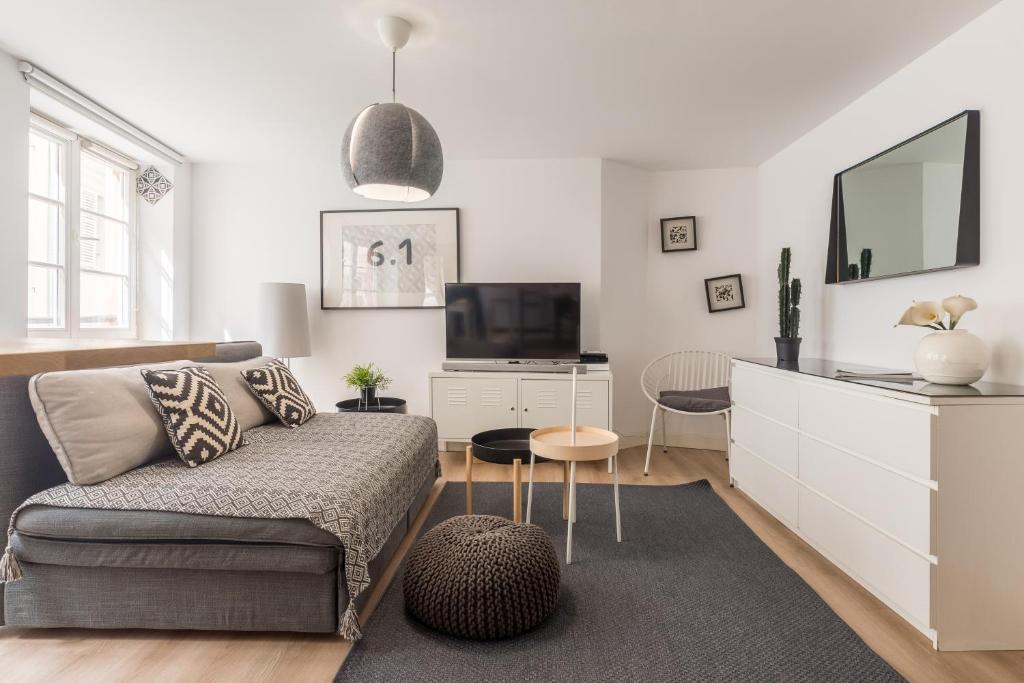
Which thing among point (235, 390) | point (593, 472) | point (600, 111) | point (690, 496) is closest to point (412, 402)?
point (593, 472)

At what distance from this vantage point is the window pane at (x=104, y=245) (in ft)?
12.6

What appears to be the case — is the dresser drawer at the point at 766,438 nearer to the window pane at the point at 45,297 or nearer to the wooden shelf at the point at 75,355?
the wooden shelf at the point at 75,355

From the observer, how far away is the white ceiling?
2344mm

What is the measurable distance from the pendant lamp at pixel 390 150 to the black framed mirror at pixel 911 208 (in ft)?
7.20

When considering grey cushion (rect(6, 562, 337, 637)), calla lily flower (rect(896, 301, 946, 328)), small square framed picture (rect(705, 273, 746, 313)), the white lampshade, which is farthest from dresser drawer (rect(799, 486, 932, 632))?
the white lampshade

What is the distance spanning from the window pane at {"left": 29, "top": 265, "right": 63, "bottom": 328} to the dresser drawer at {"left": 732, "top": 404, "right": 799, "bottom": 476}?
4270 millimetres

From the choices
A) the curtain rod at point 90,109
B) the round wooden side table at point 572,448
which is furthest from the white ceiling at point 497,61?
the round wooden side table at point 572,448

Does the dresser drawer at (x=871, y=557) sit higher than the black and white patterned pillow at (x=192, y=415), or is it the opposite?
the black and white patterned pillow at (x=192, y=415)

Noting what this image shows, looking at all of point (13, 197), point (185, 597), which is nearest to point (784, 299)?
point (185, 597)

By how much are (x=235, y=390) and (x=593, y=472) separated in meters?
2.30

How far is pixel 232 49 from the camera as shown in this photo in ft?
8.74

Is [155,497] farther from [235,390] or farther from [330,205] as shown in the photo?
[330,205]

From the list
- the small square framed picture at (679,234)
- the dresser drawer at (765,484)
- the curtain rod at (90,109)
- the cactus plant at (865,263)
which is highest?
the curtain rod at (90,109)

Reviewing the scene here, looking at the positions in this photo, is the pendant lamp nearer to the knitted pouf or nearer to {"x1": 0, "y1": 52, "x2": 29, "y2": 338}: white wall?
the knitted pouf
